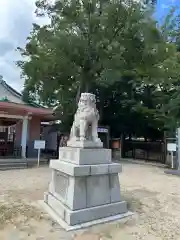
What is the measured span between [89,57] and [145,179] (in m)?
7.83

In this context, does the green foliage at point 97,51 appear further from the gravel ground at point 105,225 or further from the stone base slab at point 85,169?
the stone base slab at point 85,169

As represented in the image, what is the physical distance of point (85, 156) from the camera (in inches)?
166

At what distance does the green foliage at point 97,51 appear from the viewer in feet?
41.9

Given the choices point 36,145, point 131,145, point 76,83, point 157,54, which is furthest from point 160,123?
point 36,145

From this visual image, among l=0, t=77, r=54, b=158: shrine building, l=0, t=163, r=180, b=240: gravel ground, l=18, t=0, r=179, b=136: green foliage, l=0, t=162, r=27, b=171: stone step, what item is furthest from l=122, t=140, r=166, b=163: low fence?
l=0, t=162, r=27, b=171: stone step

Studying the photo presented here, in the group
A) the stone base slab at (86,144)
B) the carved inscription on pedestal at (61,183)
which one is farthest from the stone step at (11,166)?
the stone base slab at (86,144)

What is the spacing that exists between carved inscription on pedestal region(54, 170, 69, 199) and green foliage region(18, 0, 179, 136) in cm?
854

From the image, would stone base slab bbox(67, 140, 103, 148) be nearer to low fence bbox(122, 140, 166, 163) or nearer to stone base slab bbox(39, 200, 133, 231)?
stone base slab bbox(39, 200, 133, 231)

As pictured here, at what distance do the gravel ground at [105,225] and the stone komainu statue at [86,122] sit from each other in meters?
1.60

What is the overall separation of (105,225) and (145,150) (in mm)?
10036

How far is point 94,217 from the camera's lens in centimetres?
405

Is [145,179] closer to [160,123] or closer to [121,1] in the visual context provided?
[160,123]

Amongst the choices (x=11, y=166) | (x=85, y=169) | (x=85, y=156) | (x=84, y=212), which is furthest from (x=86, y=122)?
(x=11, y=166)

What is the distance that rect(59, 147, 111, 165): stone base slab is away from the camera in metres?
4.16
